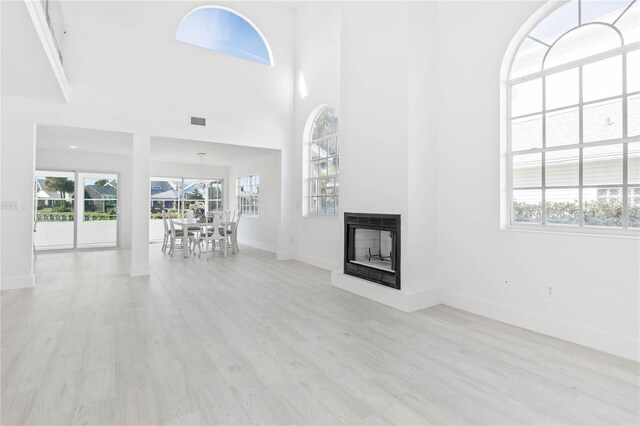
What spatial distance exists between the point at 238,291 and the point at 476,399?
3052 millimetres

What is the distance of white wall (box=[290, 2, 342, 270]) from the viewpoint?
18.9ft

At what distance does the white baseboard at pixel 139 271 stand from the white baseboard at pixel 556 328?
15.1 feet

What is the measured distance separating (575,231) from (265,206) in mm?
6438

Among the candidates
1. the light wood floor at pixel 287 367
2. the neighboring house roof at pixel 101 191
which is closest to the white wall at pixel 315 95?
the light wood floor at pixel 287 367

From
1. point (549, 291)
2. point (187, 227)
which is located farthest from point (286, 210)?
point (549, 291)

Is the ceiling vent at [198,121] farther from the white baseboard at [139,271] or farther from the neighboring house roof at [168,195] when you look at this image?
the neighboring house roof at [168,195]

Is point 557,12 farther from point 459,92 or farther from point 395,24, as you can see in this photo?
point 395,24

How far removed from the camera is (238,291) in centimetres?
420

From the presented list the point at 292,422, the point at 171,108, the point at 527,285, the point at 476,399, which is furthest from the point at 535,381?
the point at 171,108

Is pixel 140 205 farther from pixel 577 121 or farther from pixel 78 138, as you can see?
pixel 577 121

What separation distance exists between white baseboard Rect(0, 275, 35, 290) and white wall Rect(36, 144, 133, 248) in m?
3.93

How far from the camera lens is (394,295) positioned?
11.8 ft

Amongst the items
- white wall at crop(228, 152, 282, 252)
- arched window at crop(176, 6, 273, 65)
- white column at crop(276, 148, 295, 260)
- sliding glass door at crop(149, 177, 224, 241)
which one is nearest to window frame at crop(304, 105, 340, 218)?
white column at crop(276, 148, 295, 260)

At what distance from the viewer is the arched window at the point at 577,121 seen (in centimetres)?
255
